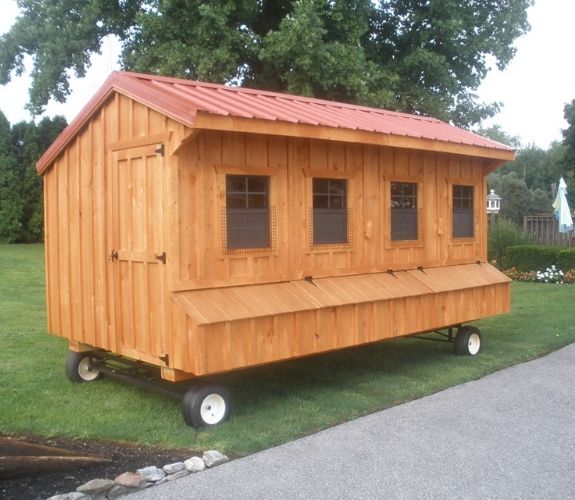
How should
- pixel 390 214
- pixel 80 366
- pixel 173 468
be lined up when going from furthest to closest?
pixel 390 214 < pixel 80 366 < pixel 173 468

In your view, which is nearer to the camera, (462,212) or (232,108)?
(232,108)

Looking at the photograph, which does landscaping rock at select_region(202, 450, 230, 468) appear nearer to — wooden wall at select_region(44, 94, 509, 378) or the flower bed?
wooden wall at select_region(44, 94, 509, 378)

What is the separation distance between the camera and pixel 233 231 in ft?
21.2

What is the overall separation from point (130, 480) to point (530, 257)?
16.0 meters

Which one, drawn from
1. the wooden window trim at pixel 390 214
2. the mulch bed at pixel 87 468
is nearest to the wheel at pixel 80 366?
the mulch bed at pixel 87 468

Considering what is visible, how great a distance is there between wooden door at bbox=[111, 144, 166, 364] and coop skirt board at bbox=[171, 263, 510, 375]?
0.38 meters

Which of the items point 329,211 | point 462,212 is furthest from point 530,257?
point 329,211

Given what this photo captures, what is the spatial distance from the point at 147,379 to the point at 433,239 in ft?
12.7

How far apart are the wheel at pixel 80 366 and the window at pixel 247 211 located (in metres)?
2.36

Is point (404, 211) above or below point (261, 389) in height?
above

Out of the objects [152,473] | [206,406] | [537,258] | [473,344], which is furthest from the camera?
[537,258]

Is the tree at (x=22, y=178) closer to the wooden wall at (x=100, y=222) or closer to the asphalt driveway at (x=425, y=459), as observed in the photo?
the wooden wall at (x=100, y=222)

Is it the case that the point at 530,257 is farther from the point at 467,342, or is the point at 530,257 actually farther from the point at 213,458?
the point at 213,458

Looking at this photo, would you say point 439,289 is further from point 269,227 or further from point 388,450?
point 388,450
